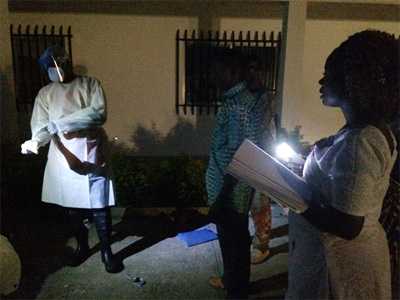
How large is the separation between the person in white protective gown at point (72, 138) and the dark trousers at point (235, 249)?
1.15 meters

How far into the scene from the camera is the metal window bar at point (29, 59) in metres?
6.73

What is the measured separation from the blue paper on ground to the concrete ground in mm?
60

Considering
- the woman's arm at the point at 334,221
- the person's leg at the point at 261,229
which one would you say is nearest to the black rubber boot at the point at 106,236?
the person's leg at the point at 261,229

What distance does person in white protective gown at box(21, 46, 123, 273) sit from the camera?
11.9 ft

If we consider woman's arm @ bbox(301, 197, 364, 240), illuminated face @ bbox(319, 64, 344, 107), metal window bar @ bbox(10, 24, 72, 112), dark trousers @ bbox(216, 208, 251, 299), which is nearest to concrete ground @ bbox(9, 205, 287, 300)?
dark trousers @ bbox(216, 208, 251, 299)

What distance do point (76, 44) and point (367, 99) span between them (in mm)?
6129

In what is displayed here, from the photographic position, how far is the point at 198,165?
18.1 feet

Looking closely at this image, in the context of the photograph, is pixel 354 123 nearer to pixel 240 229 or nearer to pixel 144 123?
pixel 240 229

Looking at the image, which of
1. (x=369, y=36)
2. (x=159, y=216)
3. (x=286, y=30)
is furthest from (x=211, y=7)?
(x=369, y=36)

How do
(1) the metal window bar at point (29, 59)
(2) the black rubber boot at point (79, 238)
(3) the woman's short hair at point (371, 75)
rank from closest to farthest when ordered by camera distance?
(3) the woman's short hair at point (371, 75)
(2) the black rubber boot at point (79, 238)
(1) the metal window bar at point (29, 59)

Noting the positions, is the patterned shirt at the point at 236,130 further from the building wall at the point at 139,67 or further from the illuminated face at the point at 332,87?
the building wall at the point at 139,67

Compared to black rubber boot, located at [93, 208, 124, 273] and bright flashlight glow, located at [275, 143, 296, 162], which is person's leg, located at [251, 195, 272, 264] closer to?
black rubber boot, located at [93, 208, 124, 273]

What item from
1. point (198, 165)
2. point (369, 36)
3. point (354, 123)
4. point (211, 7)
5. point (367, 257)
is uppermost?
point (211, 7)

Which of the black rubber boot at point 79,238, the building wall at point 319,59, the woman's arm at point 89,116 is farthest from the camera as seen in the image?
the building wall at point 319,59
